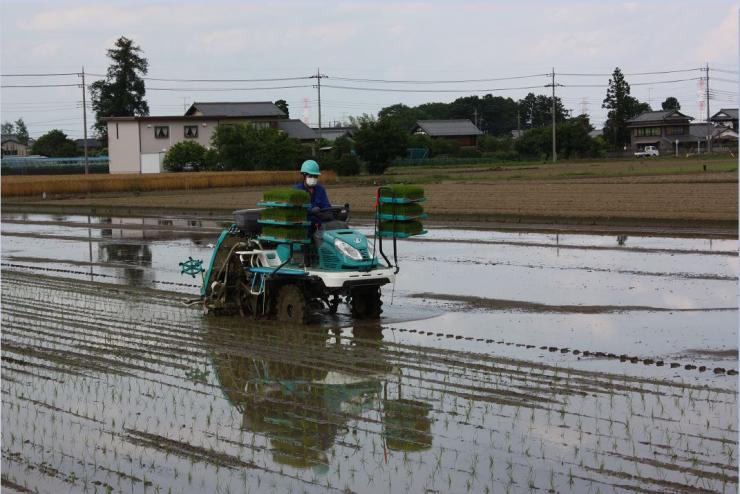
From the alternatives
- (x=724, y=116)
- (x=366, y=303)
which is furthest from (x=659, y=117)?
(x=366, y=303)

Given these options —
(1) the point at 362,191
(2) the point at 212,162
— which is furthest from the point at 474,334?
(2) the point at 212,162

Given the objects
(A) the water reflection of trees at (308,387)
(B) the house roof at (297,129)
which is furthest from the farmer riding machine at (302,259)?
(B) the house roof at (297,129)

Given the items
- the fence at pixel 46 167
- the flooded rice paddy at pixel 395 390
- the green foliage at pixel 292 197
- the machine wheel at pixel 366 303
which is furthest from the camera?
the fence at pixel 46 167

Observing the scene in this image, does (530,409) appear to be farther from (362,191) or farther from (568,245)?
(362,191)

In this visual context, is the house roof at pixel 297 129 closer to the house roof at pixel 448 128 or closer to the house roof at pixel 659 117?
the house roof at pixel 448 128

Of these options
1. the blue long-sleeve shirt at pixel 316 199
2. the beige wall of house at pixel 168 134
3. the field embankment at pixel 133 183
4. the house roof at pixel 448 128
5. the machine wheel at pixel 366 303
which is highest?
the house roof at pixel 448 128

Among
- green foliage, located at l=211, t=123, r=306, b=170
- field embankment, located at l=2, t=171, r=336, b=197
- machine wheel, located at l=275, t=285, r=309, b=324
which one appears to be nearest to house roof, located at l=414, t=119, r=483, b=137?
green foliage, located at l=211, t=123, r=306, b=170

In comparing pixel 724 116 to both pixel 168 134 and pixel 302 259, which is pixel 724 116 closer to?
pixel 168 134

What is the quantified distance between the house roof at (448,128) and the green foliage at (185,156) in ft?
107

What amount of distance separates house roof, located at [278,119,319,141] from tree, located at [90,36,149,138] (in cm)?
1675

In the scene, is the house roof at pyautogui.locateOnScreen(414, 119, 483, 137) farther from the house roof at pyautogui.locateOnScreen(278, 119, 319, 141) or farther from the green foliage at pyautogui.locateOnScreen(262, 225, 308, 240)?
the green foliage at pyautogui.locateOnScreen(262, 225, 308, 240)

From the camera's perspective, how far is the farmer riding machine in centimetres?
1202

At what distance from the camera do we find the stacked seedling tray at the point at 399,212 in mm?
12664

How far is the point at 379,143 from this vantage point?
63.1 meters
